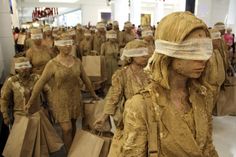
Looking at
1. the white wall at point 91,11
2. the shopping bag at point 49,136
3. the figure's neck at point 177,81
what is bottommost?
the shopping bag at point 49,136

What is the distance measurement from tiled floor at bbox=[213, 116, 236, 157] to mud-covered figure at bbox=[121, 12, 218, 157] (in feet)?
9.19

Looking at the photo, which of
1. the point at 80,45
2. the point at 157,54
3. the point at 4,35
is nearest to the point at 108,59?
the point at 80,45

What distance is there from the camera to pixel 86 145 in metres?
2.55

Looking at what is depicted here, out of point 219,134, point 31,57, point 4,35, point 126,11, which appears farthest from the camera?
point 126,11

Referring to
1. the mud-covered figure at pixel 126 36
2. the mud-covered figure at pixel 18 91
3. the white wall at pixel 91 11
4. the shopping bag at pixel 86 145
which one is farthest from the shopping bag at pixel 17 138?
the white wall at pixel 91 11

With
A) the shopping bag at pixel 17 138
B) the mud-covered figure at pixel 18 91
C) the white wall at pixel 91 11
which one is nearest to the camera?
the shopping bag at pixel 17 138

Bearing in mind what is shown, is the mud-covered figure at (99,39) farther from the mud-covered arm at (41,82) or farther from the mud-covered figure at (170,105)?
the mud-covered figure at (170,105)

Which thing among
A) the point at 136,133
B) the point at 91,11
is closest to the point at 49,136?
the point at 136,133

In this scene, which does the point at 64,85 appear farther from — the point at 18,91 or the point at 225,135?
the point at 225,135

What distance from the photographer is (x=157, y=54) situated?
1.15 m

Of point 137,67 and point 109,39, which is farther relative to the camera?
point 109,39

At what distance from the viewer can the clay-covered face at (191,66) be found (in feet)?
3.62

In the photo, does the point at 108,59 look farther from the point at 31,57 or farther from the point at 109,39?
the point at 31,57

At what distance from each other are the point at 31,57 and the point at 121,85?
2610 mm
